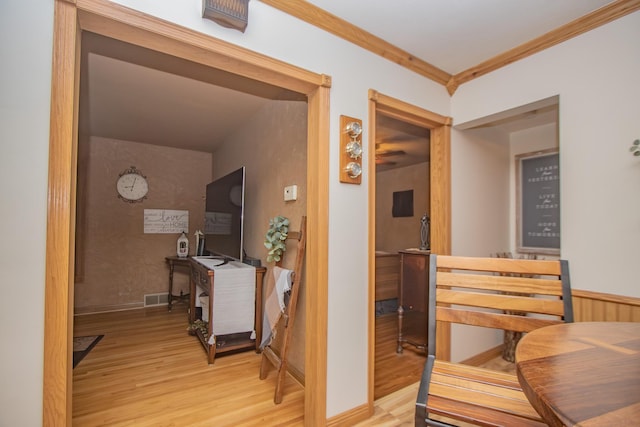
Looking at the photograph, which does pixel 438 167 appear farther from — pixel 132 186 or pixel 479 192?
pixel 132 186

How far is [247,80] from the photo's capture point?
2.31m

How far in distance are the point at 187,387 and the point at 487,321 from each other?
206 centimetres

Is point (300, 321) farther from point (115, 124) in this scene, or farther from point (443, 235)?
point (115, 124)

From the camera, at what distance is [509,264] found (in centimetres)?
133

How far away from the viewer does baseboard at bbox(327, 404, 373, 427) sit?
5.59ft

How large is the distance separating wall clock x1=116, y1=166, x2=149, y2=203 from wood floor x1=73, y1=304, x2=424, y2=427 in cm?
195

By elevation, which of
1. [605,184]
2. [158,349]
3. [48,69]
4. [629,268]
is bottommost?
[158,349]

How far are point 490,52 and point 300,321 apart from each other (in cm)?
241

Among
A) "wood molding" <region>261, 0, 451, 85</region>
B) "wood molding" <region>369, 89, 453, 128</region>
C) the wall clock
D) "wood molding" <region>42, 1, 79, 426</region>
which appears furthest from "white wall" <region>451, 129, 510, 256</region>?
the wall clock

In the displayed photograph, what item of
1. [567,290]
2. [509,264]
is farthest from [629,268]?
[509,264]

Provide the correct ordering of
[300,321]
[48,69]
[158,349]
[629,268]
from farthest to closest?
Answer: [158,349] → [300,321] → [629,268] → [48,69]

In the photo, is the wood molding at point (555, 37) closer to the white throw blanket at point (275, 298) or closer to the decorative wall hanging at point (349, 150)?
the decorative wall hanging at point (349, 150)

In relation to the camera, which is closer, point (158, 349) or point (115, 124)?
point (158, 349)

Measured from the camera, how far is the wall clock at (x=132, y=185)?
433 cm
